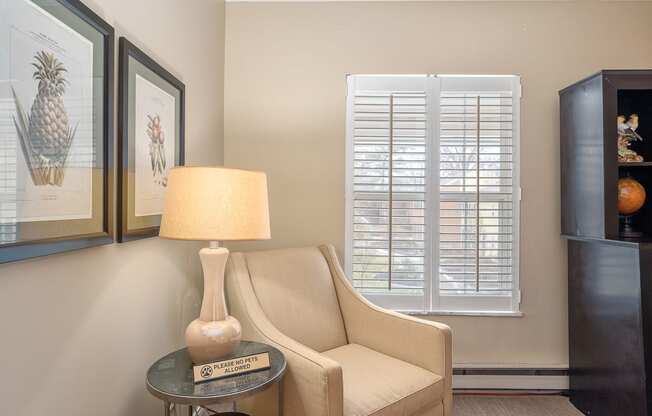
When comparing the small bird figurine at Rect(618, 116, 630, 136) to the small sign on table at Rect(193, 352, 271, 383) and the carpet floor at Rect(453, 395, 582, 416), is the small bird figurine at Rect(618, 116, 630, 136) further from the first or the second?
the small sign on table at Rect(193, 352, 271, 383)

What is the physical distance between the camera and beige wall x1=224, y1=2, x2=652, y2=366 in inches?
94.6

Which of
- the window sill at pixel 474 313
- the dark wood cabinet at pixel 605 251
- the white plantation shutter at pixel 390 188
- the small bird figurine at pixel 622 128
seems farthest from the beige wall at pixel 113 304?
the small bird figurine at pixel 622 128

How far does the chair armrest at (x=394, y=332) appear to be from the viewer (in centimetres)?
171

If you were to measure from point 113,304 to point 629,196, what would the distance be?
2.53 metres

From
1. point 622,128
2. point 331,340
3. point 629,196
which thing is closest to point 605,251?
point 629,196

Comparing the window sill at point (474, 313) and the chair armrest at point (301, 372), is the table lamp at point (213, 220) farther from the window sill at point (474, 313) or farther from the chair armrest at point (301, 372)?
the window sill at point (474, 313)

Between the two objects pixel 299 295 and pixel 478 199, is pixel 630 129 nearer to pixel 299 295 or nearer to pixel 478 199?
pixel 478 199

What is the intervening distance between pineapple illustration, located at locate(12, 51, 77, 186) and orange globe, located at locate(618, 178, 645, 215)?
255 cm

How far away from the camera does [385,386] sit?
1.56m

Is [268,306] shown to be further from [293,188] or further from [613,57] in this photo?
[613,57]

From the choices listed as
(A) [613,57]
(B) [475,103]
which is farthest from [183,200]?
(A) [613,57]

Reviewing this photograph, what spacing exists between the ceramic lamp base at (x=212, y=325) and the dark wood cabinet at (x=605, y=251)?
1.85m

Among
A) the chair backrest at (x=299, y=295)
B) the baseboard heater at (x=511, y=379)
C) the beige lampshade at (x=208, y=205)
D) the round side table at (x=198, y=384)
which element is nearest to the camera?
the round side table at (x=198, y=384)

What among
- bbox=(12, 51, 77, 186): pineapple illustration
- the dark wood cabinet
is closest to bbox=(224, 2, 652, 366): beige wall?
the dark wood cabinet
